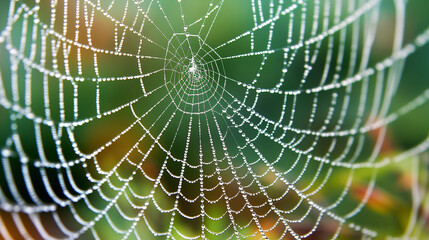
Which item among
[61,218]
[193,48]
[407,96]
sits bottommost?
[61,218]

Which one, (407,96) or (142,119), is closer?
(407,96)

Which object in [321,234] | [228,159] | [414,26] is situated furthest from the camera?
[228,159]

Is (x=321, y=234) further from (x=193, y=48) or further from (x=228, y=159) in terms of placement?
(x=193, y=48)

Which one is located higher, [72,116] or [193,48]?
[193,48]

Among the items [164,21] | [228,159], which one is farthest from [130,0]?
[228,159]

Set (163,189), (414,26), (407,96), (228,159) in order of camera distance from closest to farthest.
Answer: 1. (414,26)
2. (407,96)
3. (163,189)
4. (228,159)

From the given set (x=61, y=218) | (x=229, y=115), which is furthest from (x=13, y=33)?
(x=229, y=115)
